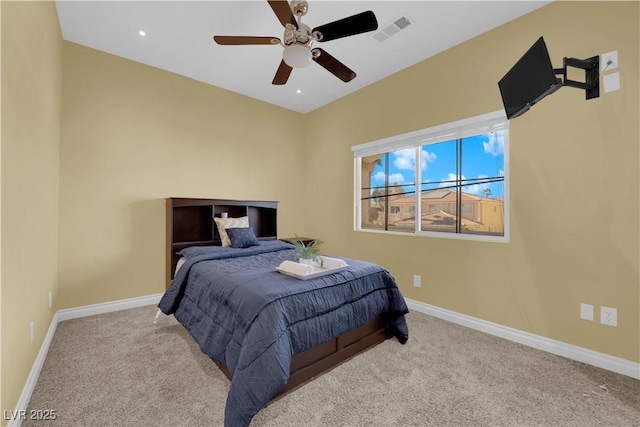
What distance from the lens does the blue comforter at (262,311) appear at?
59.3 inches

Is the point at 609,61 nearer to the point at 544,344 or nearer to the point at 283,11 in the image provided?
the point at 544,344

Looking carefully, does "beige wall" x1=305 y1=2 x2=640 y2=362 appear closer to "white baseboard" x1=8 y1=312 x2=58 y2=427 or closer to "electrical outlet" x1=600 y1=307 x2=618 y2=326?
"electrical outlet" x1=600 y1=307 x2=618 y2=326

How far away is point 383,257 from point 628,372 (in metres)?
2.27

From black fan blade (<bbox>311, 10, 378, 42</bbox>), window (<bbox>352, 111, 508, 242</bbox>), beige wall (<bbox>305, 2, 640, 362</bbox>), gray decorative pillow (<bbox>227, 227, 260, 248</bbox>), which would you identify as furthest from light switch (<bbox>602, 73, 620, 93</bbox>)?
gray decorative pillow (<bbox>227, 227, 260, 248</bbox>)

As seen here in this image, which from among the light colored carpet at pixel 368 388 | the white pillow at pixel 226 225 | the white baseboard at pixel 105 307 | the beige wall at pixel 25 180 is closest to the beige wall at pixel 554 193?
the light colored carpet at pixel 368 388

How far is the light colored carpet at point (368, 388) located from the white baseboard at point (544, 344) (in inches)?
2.9

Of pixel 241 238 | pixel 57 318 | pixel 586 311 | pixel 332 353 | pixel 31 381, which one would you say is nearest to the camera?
pixel 31 381

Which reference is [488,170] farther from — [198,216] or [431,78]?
[198,216]

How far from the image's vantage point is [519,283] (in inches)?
99.0

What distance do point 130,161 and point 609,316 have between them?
4.93m

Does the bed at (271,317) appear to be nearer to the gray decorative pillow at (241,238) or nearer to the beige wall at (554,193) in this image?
the gray decorative pillow at (241,238)

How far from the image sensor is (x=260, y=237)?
4312mm

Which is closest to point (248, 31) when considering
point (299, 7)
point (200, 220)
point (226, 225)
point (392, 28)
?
point (299, 7)

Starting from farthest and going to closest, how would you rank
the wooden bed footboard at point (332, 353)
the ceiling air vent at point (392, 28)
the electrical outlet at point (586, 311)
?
the ceiling air vent at point (392, 28) → the electrical outlet at point (586, 311) → the wooden bed footboard at point (332, 353)
